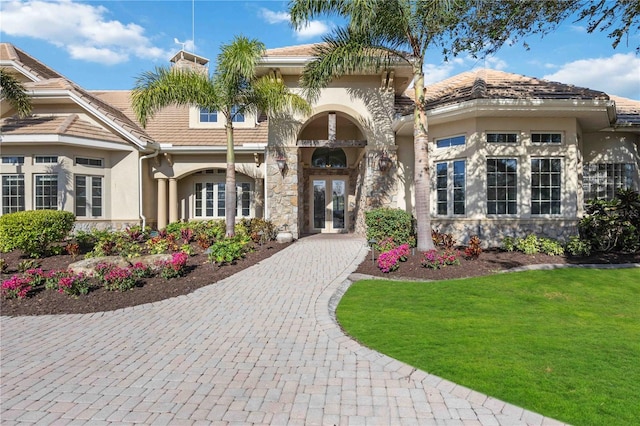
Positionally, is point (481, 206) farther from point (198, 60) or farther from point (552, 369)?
point (198, 60)

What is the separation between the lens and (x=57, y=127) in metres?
13.4

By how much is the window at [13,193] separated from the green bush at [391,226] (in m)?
13.9

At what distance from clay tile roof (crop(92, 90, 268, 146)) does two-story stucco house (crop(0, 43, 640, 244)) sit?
84mm

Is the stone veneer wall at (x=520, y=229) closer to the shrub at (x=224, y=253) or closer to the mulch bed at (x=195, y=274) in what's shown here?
the mulch bed at (x=195, y=274)

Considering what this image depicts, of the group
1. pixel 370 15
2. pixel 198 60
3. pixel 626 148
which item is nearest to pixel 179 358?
pixel 370 15

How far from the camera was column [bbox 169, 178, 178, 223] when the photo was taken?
16.0 meters

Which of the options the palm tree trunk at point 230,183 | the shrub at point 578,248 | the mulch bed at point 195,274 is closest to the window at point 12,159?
the mulch bed at point 195,274

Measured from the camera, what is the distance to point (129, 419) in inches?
117

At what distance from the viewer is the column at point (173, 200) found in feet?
52.5

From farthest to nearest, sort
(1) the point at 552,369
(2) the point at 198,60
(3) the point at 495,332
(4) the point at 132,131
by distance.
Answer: (2) the point at 198,60 → (4) the point at 132,131 → (3) the point at 495,332 → (1) the point at 552,369

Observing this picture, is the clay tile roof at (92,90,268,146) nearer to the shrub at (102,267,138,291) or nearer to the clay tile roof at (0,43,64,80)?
the clay tile roof at (0,43,64,80)

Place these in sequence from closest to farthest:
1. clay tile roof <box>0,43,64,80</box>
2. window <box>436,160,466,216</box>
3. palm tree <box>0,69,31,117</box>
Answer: window <box>436,160,466,216</box> → palm tree <box>0,69,31,117</box> → clay tile roof <box>0,43,64,80</box>

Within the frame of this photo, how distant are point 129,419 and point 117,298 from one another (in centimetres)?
456

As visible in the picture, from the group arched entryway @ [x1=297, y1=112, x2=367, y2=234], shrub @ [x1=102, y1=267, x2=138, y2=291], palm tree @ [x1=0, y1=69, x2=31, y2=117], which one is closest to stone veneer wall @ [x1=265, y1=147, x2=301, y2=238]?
arched entryway @ [x1=297, y1=112, x2=367, y2=234]
